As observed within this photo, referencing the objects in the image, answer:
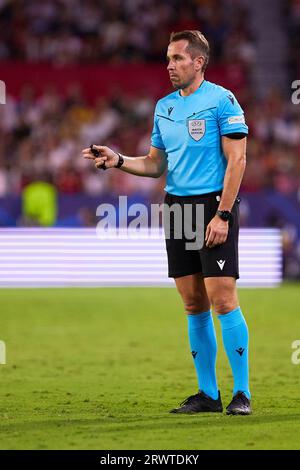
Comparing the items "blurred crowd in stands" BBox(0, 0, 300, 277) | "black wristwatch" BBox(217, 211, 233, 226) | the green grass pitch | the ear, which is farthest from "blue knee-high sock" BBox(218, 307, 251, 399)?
"blurred crowd in stands" BBox(0, 0, 300, 277)

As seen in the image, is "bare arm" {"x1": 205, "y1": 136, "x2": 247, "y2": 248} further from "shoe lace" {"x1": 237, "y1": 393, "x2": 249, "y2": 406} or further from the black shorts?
"shoe lace" {"x1": 237, "y1": 393, "x2": 249, "y2": 406}

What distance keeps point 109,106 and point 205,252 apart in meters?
15.3

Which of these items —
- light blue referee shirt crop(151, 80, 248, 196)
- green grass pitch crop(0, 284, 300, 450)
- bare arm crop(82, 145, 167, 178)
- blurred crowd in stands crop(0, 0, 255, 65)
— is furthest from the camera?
blurred crowd in stands crop(0, 0, 255, 65)

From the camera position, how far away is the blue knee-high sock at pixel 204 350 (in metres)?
7.27

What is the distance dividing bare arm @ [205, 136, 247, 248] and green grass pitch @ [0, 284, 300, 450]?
3.68 ft

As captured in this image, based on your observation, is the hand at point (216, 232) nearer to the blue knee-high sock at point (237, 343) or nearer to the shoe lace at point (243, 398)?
the blue knee-high sock at point (237, 343)

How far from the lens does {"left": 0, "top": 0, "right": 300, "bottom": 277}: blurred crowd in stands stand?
19.8 metres

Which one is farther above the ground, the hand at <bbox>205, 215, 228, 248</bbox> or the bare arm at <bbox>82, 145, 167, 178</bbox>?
the bare arm at <bbox>82, 145, 167, 178</bbox>

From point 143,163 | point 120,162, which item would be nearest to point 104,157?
point 120,162

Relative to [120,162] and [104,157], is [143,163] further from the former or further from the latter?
[104,157]

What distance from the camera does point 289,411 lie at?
7129 millimetres

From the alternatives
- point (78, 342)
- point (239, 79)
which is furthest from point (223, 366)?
point (239, 79)

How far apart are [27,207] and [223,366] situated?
9851mm
